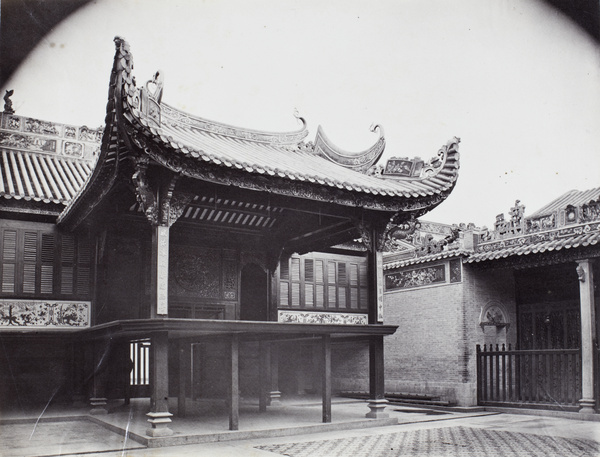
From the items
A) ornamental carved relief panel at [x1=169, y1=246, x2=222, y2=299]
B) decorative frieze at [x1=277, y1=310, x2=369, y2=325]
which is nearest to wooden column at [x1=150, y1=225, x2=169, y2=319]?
ornamental carved relief panel at [x1=169, y1=246, x2=222, y2=299]

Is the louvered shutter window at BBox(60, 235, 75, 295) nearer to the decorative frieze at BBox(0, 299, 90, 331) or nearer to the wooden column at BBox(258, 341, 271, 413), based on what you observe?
the decorative frieze at BBox(0, 299, 90, 331)

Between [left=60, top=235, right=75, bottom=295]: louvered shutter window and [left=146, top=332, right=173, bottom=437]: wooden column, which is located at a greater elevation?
[left=60, top=235, right=75, bottom=295]: louvered shutter window

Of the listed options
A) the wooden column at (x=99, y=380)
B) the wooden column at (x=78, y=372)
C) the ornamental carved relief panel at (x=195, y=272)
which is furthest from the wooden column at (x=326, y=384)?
the wooden column at (x=78, y=372)

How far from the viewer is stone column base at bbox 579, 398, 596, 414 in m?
12.2

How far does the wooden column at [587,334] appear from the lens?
12305 mm

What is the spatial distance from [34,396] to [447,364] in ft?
29.3

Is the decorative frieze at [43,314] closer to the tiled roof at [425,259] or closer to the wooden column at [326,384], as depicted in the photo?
the wooden column at [326,384]

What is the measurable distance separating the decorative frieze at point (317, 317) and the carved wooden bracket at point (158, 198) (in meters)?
6.35

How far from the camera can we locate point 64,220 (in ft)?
41.3

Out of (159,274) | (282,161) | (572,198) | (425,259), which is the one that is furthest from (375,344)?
(572,198)

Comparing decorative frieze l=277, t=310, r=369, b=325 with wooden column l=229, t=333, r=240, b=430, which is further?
decorative frieze l=277, t=310, r=369, b=325

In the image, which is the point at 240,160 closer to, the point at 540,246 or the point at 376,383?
the point at 376,383

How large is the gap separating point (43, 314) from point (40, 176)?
323 cm

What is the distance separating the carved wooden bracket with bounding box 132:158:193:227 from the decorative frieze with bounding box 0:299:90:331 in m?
4.08
